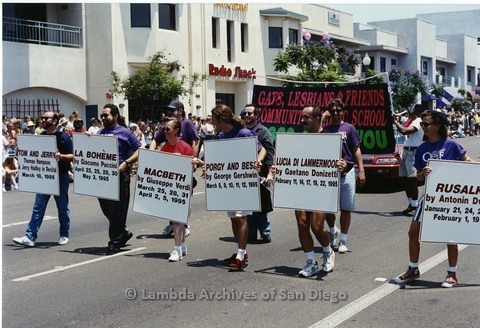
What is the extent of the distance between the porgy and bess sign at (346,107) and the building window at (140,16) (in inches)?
651

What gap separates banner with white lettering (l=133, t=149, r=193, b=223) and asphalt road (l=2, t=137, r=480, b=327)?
2.04 ft

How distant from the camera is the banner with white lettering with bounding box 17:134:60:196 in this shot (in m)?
9.12

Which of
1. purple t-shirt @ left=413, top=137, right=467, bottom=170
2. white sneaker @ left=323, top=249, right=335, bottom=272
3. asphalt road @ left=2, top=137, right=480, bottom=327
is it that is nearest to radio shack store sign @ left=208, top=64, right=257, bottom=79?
asphalt road @ left=2, top=137, right=480, bottom=327

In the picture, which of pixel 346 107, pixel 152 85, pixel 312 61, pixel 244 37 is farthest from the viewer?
pixel 244 37

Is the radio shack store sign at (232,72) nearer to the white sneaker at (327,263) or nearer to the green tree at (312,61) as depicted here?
the green tree at (312,61)

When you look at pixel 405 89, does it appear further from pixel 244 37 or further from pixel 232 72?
pixel 232 72

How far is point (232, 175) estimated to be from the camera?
761 centimetres

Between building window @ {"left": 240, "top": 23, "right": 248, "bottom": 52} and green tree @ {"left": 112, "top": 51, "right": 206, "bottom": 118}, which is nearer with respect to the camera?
green tree @ {"left": 112, "top": 51, "right": 206, "bottom": 118}

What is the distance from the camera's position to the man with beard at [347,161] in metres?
8.02

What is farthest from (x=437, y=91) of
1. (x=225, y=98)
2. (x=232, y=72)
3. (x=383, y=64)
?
(x=232, y=72)

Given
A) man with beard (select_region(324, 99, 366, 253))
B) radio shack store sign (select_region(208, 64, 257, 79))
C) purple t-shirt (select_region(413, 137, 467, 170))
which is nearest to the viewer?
purple t-shirt (select_region(413, 137, 467, 170))

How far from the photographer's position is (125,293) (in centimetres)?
666

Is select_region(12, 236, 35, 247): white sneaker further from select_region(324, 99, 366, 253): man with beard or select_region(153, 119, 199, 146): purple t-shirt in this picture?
select_region(324, 99, 366, 253): man with beard

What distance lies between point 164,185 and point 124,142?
97 centimetres
